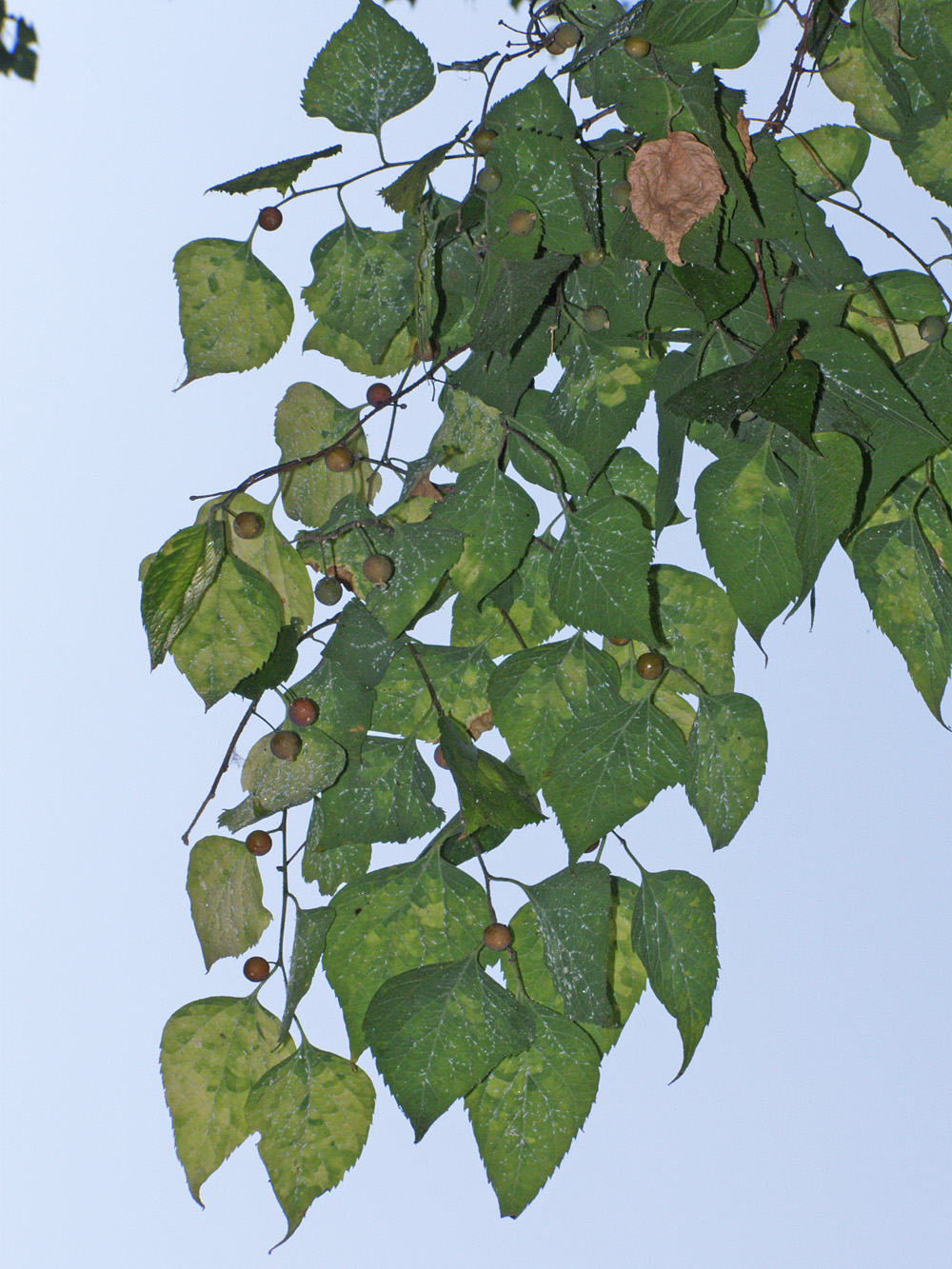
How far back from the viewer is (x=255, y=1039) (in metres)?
0.46

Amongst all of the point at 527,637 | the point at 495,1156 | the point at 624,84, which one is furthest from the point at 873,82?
the point at 495,1156

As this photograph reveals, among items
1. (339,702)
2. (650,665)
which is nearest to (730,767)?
(650,665)

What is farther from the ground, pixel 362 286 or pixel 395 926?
pixel 362 286

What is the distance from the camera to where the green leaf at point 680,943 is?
39cm

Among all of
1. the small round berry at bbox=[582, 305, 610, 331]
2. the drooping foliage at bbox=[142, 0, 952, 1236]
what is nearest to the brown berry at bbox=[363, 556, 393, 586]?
the drooping foliage at bbox=[142, 0, 952, 1236]

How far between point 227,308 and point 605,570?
0.57ft

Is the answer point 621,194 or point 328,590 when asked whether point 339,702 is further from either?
point 621,194

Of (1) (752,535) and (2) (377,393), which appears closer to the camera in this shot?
(1) (752,535)

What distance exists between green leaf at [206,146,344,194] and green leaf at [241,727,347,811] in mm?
193

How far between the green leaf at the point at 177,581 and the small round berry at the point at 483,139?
0.15 meters

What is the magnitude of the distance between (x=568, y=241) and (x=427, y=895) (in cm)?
24

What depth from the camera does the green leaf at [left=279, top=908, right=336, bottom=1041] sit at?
42 cm

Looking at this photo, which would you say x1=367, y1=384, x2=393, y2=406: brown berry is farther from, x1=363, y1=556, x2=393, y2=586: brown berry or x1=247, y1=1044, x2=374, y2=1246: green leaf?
x1=247, y1=1044, x2=374, y2=1246: green leaf

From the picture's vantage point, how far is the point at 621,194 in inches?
13.5
